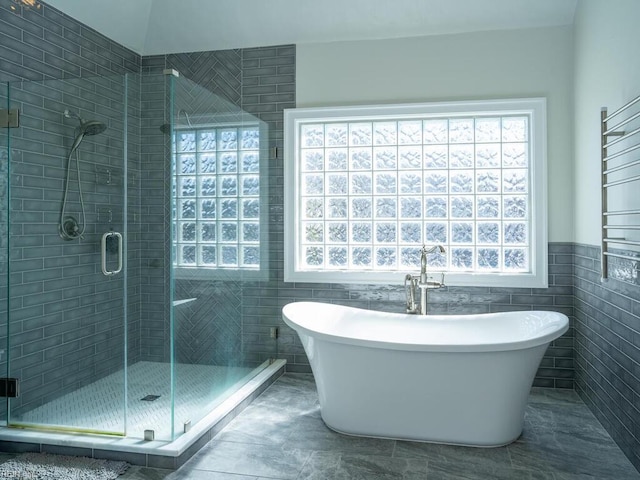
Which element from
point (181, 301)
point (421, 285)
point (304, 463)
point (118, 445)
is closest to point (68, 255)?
point (181, 301)

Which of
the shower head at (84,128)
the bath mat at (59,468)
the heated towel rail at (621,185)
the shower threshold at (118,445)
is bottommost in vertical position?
the bath mat at (59,468)

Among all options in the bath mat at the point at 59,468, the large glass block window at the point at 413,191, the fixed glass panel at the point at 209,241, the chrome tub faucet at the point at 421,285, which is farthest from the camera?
the large glass block window at the point at 413,191

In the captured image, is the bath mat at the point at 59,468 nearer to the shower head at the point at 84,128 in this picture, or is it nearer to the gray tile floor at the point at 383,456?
the gray tile floor at the point at 383,456

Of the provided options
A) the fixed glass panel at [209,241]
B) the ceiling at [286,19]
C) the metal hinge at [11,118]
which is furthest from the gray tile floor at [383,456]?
the ceiling at [286,19]

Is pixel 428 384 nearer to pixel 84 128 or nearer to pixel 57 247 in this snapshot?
pixel 57 247

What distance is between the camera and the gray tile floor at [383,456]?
256cm

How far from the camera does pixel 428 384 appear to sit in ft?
9.29

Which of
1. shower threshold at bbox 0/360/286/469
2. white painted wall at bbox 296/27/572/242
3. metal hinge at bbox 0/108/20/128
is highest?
white painted wall at bbox 296/27/572/242

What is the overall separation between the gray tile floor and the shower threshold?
55 millimetres

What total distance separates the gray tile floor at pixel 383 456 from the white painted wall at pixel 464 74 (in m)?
1.49

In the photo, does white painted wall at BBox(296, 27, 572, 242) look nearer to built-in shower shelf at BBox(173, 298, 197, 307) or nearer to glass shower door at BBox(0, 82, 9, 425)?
built-in shower shelf at BBox(173, 298, 197, 307)

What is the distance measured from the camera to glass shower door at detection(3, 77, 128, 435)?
280 centimetres

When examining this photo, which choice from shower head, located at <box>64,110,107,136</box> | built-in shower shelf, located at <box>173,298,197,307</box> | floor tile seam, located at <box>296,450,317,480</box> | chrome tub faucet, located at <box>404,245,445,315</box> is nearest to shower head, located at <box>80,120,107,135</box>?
shower head, located at <box>64,110,107,136</box>

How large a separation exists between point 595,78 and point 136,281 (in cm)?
306
